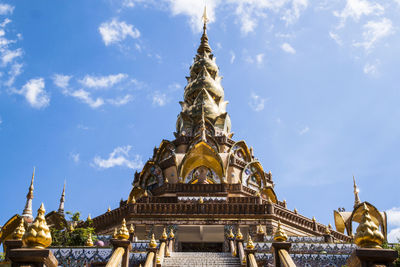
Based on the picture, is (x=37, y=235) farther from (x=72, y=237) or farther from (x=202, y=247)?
(x=202, y=247)

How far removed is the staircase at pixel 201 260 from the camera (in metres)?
13.7

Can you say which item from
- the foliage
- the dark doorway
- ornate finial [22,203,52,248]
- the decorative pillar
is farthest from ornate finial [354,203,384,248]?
the dark doorway

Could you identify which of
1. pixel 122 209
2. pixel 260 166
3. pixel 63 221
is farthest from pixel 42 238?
pixel 260 166

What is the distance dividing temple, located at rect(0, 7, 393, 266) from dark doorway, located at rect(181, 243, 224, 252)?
54 mm

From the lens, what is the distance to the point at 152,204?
918 inches

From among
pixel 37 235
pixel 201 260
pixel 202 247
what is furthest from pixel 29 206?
pixel 37 235

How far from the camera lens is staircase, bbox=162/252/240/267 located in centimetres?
1370

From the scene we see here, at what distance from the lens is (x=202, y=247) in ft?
75.2

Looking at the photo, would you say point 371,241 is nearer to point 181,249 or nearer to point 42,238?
point 42,238

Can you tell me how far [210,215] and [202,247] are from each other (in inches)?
69.3

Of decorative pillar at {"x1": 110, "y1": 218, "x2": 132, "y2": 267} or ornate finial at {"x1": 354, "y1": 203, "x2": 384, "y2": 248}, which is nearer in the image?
ornate finial at {"x1": 354, "y1": 203, "x2": 384, "y2": 248}

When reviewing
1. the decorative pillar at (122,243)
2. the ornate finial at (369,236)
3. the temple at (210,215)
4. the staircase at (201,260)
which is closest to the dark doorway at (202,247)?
the temple at (210,215)

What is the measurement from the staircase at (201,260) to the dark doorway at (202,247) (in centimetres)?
752

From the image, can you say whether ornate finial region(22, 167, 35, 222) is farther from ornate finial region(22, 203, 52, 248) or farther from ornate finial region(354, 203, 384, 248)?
ornate finial region(354, 203, 384, 248)
